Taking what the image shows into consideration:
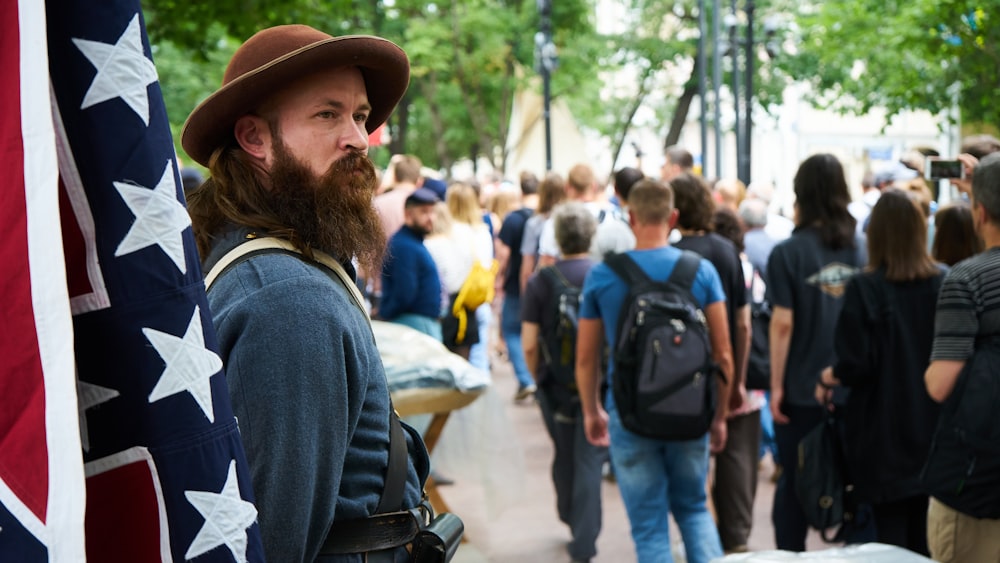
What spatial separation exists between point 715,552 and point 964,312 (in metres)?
1.87

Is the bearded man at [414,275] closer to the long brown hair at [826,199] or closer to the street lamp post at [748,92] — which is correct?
the long brown hair at [826,199]

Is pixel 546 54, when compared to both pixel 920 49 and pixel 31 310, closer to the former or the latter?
pixel 920 49

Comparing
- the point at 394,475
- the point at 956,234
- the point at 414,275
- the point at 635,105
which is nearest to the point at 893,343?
the point at 956,234

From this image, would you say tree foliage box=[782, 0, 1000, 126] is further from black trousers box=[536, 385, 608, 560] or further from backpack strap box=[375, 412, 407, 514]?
backpack strap box=[375, 412, 407, 514]

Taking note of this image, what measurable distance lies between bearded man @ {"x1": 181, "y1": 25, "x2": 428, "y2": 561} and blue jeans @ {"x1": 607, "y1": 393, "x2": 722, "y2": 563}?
278cm

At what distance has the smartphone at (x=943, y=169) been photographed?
4938 mm

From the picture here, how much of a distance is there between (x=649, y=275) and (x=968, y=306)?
61.5 inches

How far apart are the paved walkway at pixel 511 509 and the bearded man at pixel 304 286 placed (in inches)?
153

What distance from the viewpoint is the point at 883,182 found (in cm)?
880

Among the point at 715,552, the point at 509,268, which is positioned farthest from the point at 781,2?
the point at 715,552

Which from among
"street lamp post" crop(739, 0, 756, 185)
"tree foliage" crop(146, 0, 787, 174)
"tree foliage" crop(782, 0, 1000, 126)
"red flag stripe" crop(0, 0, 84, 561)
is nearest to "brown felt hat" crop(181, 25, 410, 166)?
"red flag stripe" crop(0, 0, 84, 561)

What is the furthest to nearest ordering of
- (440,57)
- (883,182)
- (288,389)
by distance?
(440,57) < (883,182) < (288,389)

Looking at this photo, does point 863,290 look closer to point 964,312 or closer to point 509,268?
point 964,312

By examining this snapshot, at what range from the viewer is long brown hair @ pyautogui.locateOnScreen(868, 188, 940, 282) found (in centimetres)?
466
